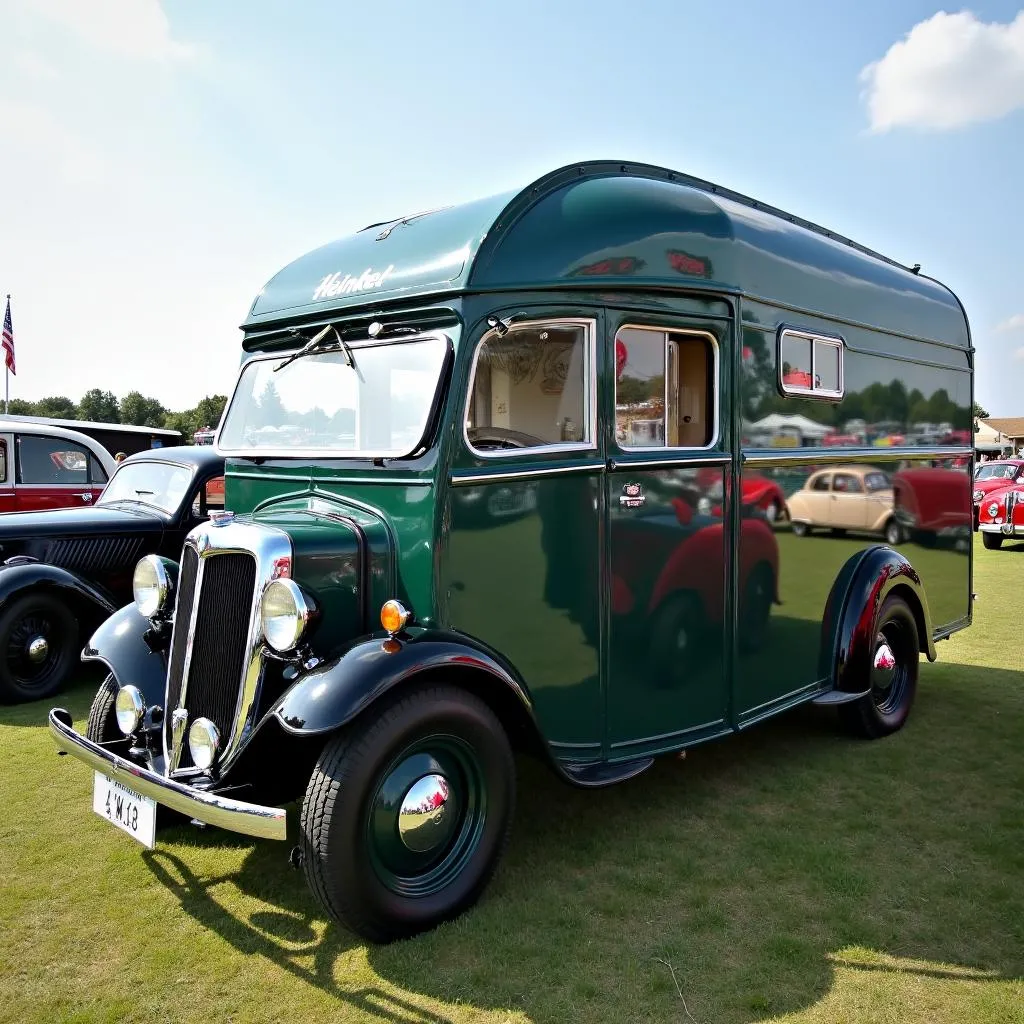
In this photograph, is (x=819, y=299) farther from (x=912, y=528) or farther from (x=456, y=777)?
(x=456, y=777)

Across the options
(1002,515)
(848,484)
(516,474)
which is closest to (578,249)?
(516,474)

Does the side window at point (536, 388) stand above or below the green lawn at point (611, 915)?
above

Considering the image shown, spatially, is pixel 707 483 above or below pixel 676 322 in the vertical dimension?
below

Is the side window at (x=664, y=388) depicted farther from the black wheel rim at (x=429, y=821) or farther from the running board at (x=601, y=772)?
the black wheel rim at (x=429, y=821)

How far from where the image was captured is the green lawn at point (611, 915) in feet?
9.21

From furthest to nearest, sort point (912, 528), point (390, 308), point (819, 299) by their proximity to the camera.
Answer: point (912, 528) < point (819, 299) < point (390, 308)

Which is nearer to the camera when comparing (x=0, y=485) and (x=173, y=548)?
(x=173, y=548)

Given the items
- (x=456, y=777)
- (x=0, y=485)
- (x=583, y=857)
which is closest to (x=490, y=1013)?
(x=456, y=777)

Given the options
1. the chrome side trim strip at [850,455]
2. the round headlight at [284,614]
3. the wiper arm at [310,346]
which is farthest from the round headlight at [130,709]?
the chrome side trim strip at [850,455]

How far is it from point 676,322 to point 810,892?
2.42m

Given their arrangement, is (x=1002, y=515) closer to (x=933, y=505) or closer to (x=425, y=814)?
(x=933, y=505)

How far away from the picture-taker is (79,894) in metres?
3.45

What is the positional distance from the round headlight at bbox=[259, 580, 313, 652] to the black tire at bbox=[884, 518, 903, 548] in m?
3.82

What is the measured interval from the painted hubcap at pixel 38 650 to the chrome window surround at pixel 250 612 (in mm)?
3349
